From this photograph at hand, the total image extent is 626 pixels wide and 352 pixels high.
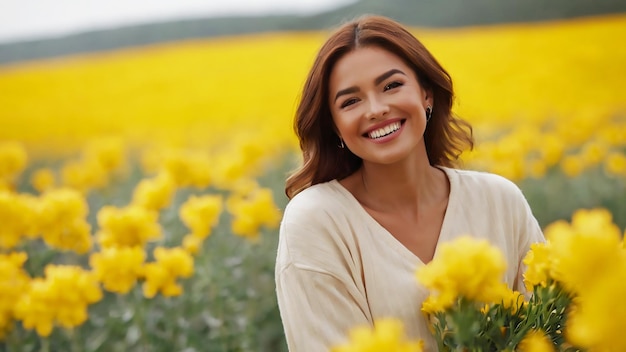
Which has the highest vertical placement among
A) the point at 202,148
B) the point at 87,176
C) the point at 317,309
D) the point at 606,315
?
the point at 606,315

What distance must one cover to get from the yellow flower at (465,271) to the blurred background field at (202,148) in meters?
1.15

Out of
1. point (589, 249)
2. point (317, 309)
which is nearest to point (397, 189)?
point (317, 309)

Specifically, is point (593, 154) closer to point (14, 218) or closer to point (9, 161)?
point (14, 218)

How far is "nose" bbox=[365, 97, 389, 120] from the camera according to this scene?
1472mm

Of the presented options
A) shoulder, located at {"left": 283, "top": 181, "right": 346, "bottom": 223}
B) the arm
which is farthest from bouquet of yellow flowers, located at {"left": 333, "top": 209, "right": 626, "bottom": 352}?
shoulder, located at {"left": 283, "top": 181, "right": 346, "bottom": 223}

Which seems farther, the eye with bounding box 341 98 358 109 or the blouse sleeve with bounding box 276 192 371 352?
the eye with bounding box 341 98 358 109

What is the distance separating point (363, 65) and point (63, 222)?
114 cm

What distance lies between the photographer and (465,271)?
2.51 ft

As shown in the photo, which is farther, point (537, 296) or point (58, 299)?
point (58, 299)

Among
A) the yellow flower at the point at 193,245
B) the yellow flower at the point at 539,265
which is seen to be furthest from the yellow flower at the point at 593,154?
the yellow flower at the point at 539,265

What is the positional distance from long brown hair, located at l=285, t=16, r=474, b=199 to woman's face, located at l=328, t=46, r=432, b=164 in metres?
0.03

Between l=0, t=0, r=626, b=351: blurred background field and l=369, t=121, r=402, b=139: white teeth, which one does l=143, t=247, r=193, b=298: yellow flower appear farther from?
l=369, t=121, r=402, b=139: white teeth

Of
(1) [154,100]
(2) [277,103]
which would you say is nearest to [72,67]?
(1) [154,100]

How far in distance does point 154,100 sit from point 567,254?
582 centimetres
